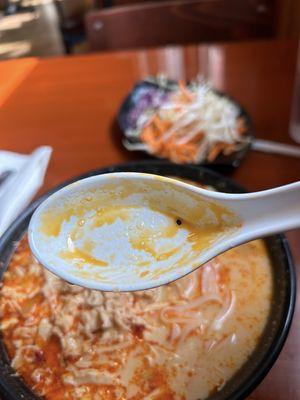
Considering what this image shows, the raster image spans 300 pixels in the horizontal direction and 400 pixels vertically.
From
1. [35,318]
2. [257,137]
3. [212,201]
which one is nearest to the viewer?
[212,201]

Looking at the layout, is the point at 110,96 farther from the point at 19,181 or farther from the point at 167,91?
the point at 19,181

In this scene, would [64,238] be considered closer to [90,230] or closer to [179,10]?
[90,230]

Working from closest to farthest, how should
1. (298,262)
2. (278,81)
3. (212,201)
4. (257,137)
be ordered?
1. (212,201)
2. (298,262)
3. (257,137)
4. (278,81)

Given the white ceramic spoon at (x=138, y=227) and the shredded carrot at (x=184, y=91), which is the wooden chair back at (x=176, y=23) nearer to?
the shredded carrot at (x=184, y=91)

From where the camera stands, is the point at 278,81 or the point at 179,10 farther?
the point at 179,10

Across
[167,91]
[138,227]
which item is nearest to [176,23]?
[167,91]

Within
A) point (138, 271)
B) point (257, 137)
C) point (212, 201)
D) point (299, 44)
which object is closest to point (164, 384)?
point (138, 271)

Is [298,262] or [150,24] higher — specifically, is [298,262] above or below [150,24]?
below
